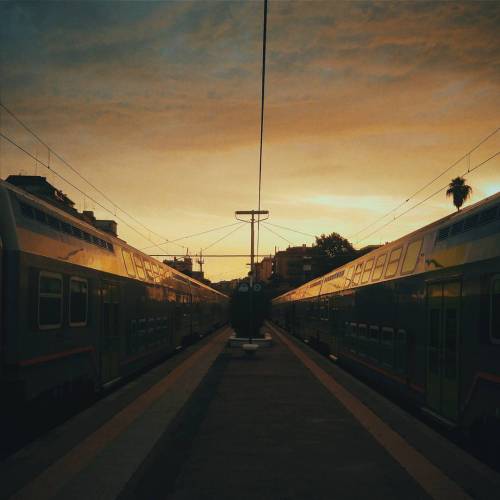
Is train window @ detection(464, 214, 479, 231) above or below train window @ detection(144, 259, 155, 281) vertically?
above

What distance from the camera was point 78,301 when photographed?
10.9 meters

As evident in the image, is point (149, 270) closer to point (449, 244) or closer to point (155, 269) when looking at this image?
point (155, 269)

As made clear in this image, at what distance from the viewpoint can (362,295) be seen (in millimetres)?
16750

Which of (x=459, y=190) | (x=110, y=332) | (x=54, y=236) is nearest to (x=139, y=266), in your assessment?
(x=110, y=332)

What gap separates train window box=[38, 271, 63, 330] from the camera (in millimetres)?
8844

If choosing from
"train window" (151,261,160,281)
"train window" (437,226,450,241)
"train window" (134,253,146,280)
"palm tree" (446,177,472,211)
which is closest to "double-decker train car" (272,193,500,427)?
"train window" (437,226,450,241)

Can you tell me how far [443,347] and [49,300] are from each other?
6164 millimetres

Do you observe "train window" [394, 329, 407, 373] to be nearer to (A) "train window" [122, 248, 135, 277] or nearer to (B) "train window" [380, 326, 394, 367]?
(B) "train window" [380, 326, 394, 367]

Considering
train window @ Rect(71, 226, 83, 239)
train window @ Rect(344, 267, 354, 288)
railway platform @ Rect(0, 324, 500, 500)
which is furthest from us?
train window @ Rect(344, 267, 354, 288)

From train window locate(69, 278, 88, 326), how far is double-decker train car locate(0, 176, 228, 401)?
0.02 meters

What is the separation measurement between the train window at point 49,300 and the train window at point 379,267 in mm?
8014

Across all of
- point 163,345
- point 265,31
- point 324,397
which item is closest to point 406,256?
point 324,397

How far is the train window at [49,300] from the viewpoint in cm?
884

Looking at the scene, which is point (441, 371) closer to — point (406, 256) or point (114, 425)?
point (406, 256)
